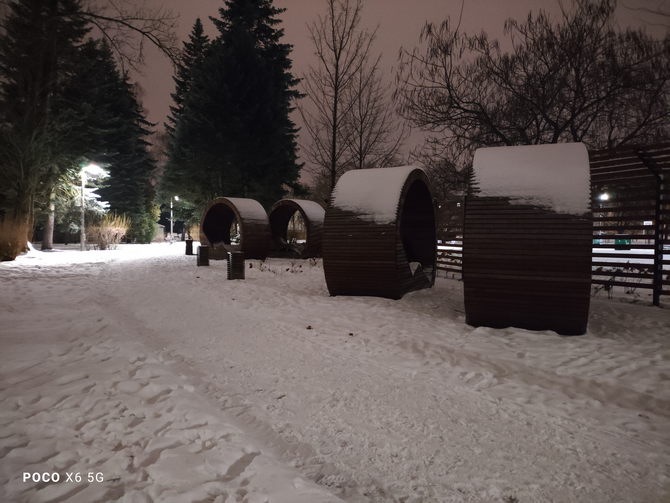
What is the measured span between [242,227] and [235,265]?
16.5 feet

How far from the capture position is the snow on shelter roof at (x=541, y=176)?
19.0ft

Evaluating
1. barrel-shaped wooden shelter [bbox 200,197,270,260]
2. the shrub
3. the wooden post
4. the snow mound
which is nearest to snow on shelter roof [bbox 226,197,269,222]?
barrel-shaped wooden shelter [bbox 200,197,270,260]

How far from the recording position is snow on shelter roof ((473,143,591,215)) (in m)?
5.78

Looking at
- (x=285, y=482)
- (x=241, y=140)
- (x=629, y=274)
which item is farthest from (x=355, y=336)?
(x=241, y=140)

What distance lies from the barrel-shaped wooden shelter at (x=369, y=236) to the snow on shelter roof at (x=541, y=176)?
82.9 inches

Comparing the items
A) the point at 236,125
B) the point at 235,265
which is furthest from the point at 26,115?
the point at 235,265

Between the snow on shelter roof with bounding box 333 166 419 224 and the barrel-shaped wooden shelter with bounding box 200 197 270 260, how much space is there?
7.88 meters

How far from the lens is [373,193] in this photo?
8.58 m

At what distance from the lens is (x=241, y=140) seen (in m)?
27.2

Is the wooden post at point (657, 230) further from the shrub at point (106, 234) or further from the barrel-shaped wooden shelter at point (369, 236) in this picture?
the shrub at point (106, 234)

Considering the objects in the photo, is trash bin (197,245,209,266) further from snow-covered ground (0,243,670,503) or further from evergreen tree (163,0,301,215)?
evergreen tree (163,0,301,215)

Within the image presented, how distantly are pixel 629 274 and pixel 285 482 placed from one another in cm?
839

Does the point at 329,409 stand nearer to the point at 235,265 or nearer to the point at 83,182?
the point at 235,265

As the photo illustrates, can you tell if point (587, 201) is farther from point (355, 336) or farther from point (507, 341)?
point (355, 336)
